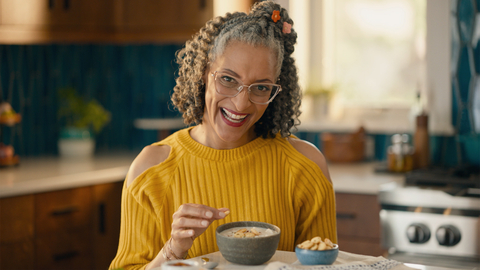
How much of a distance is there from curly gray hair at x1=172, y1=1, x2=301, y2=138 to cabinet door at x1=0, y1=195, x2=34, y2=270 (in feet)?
3.69

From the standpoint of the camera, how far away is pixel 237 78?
4.47 feet

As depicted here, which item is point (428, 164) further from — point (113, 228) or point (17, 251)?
point (17, 251)

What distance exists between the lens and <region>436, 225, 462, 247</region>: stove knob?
6.82 feet

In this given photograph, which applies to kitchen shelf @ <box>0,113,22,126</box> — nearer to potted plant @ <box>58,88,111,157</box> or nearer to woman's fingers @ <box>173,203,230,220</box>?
potted plant @ <box>58,88,111,157</box>

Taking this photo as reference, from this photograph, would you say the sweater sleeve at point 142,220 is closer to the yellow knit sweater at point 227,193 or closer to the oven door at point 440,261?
the yellow knit sweater at point 227,193

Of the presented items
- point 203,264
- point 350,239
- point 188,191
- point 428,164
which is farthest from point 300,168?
point 428,164

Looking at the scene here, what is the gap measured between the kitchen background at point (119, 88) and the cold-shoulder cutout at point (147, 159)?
1116mm

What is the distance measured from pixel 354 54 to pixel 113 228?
5.76ft

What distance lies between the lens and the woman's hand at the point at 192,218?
1.13m

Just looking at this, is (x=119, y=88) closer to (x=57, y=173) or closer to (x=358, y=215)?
(x=57, y=173)

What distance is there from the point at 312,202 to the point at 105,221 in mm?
1503

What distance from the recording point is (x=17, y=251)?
2.32 m

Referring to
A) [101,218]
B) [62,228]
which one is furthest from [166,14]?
[62,228]

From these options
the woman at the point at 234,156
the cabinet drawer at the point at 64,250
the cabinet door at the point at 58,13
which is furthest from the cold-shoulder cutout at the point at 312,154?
the cabinet door at the point at 58,13
